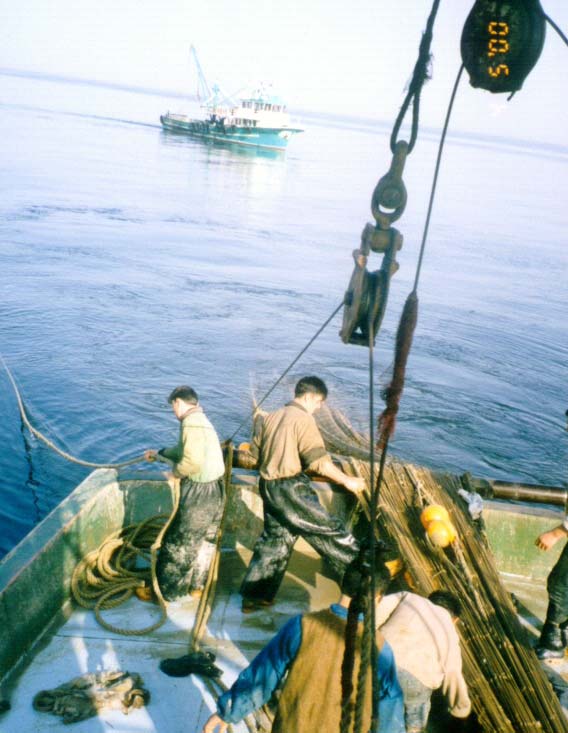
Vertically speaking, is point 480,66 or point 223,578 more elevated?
point 480,66

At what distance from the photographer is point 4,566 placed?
3.96m

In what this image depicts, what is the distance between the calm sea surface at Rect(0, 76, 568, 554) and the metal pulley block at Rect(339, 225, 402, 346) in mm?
6362

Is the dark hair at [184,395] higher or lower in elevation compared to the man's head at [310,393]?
lower

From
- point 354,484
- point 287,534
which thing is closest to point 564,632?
point 354,484

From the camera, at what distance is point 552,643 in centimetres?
432

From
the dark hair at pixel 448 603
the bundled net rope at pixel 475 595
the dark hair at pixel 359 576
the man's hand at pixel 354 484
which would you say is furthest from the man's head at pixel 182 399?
the dark hair at pixel 448 603

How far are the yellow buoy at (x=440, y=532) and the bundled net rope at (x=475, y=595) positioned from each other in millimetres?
117

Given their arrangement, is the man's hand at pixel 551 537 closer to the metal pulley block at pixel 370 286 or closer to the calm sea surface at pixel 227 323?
the metal pulley block at pixel 370 286

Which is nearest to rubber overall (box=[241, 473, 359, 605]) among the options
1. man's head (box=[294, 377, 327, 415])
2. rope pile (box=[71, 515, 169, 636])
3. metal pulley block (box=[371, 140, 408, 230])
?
man's head (box=[294, 377, 327, 415])

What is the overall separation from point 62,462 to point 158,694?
6257 mm

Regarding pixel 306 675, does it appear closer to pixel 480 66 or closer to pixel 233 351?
pixel 480 66

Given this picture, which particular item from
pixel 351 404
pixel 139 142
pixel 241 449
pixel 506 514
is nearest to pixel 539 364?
pixel 351 404

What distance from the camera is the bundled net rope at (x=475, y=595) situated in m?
3.42

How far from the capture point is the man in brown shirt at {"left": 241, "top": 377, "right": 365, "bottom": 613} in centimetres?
443
